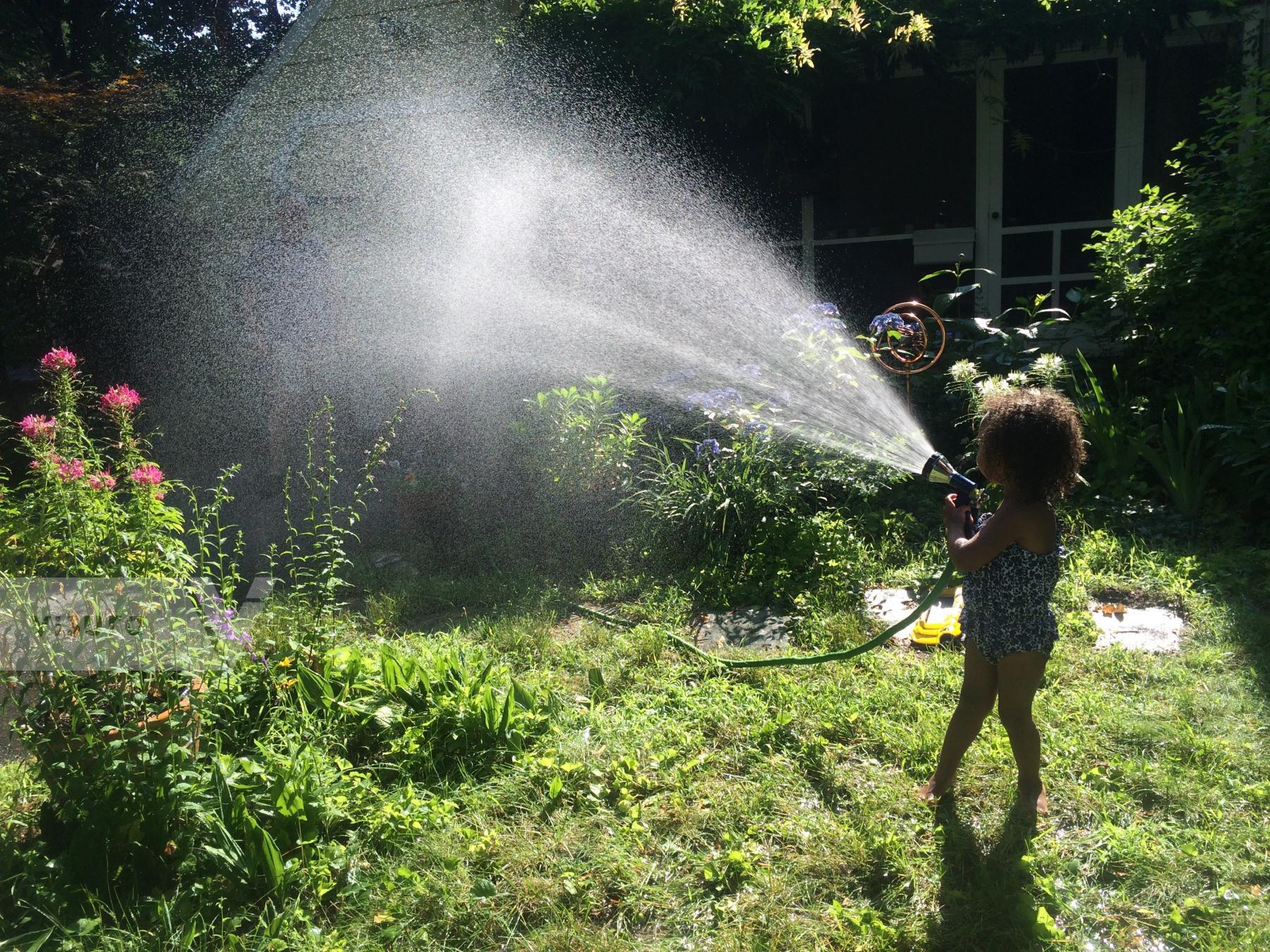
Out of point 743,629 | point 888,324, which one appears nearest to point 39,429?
point 743,629

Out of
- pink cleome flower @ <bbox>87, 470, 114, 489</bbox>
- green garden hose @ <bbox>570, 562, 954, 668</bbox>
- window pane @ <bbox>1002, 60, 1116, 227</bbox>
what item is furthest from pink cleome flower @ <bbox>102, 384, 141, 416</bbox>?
window pane @ <bbox>1002, 60, 1116, 227</bbox>

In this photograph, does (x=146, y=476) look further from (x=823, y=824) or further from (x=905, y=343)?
(x=905, y=343)

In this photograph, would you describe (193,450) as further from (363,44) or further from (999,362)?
(999,362)

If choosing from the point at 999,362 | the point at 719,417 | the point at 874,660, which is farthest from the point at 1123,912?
the point at 999,362

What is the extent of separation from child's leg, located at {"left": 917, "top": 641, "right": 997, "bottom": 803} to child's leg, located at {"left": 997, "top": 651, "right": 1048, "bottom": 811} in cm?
4

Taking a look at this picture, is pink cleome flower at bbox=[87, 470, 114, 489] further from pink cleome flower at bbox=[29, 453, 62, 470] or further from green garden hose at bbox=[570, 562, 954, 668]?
green garden hose at bbox=[570, 562, 954, 668]

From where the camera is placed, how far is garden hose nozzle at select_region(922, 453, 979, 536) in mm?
2557

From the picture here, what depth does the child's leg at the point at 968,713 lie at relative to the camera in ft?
8.29

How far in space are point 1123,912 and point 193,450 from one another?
24.1 ft

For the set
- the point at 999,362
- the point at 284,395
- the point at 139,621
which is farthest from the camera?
the point at 284,395

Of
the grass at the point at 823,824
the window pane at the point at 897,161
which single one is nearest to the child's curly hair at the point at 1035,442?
the grass at the point at 823,824

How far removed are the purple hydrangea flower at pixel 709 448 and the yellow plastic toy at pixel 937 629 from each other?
4.44 feet

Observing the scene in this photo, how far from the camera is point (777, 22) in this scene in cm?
742

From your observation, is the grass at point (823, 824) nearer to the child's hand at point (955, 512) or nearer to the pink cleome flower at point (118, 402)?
the child's hand at point (955, 512)
